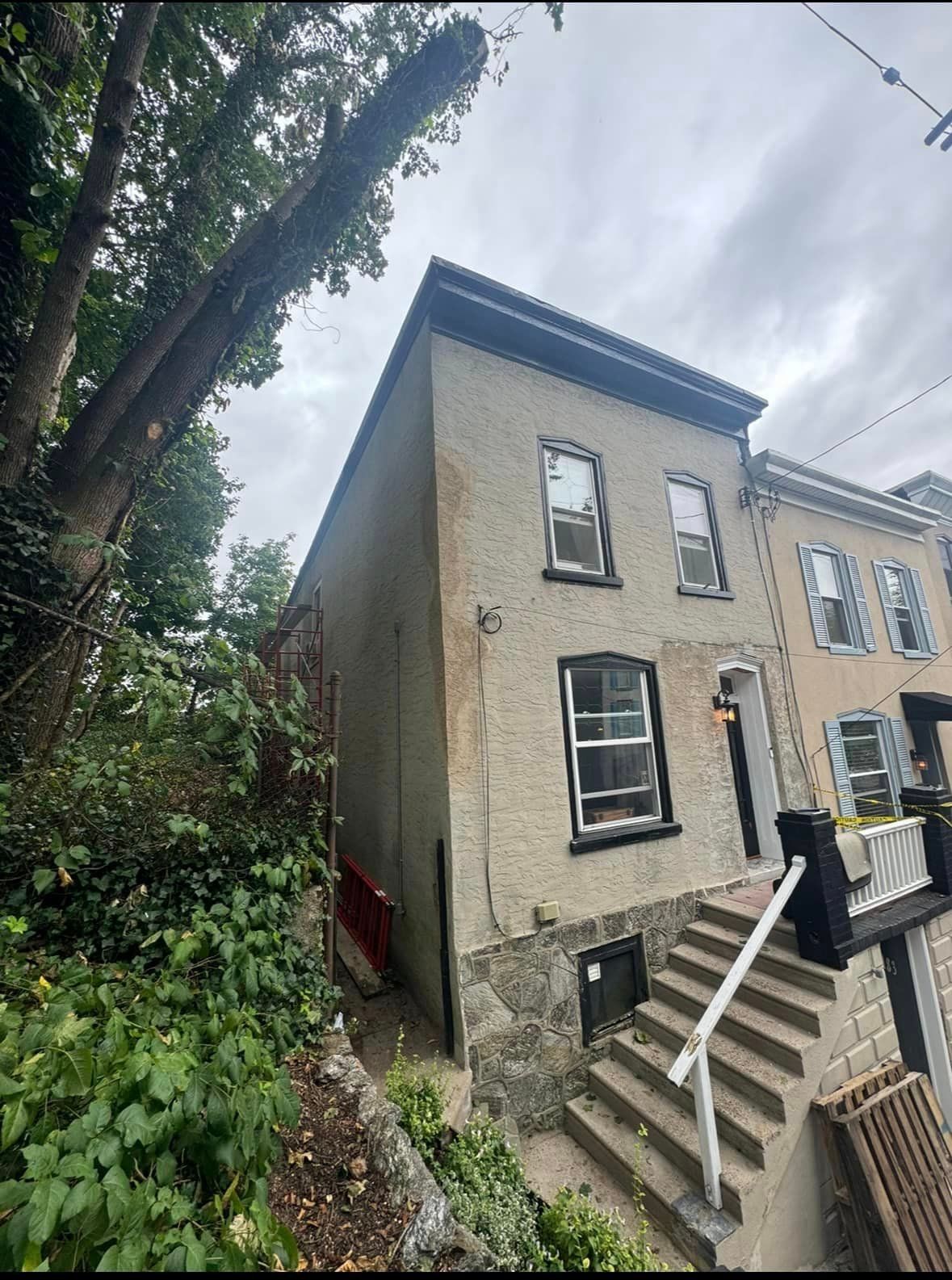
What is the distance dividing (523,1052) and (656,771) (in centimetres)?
296

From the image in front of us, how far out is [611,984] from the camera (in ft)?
15.3

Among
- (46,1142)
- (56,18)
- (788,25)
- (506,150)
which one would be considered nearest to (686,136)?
(788,25)

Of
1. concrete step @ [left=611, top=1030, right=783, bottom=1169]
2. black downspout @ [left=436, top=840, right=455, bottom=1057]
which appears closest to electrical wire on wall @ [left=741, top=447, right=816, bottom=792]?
concrete step @ [left=611, top=1030, right=783, bottom=1169]

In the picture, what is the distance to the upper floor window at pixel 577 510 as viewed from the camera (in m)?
5.50

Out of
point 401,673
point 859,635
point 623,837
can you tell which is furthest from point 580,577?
point 859,635

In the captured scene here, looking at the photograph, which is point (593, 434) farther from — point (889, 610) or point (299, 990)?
point (889, 610)

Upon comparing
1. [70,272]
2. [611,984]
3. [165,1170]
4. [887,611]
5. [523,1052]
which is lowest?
[523,1052]

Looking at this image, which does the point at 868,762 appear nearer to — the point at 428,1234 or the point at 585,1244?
the point at 585,1244

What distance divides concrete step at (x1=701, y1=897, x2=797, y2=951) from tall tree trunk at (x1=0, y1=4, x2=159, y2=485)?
771cm

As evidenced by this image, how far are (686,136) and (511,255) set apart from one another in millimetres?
772

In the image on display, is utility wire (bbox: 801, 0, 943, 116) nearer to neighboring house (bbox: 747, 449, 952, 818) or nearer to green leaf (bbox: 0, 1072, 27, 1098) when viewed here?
green leaf (bbox: 0, 1072, 27, 1098)

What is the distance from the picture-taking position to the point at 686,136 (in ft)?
5.73

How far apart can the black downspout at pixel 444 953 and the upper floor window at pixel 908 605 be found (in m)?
9.73

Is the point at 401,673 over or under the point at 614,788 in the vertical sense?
over
